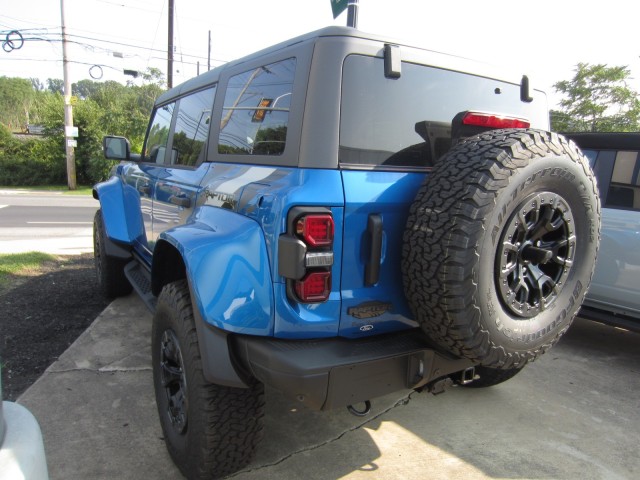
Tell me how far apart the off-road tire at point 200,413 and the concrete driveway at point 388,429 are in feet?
0.80

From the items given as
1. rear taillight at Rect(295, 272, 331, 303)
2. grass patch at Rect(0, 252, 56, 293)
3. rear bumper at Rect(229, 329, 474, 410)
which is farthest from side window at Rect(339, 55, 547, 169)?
grass patch at Rect(0, 252, 56, 293)

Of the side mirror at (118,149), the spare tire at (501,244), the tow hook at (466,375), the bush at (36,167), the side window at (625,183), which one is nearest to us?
the spare tire at (501,244)

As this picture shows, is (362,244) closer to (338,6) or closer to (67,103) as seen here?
(338,6)

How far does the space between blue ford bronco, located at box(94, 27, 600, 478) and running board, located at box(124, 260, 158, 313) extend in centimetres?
88

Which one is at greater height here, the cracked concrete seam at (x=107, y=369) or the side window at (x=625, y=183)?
the side window at (x=625, y=183)

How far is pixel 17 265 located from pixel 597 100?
1166 inches

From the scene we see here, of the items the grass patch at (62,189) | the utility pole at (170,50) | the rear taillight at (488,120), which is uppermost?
the utility pole at (170,50)

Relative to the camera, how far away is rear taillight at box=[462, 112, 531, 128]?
2162 mm

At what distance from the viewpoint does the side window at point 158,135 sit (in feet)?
12.0

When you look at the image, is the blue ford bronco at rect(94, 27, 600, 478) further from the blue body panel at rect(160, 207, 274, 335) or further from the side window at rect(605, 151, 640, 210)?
the side window at rect(605, 151, 640, 210)

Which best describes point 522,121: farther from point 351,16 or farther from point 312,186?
point 351,16

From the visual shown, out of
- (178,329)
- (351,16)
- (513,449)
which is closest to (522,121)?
(351,16)

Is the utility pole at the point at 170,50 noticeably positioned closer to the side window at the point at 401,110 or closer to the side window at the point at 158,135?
the side window at the point at 158,135

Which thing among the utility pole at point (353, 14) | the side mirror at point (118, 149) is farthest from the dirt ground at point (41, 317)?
the utility pole at point (353, 14)
